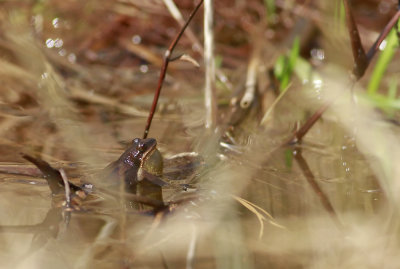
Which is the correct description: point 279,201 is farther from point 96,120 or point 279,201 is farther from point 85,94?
point 85,94

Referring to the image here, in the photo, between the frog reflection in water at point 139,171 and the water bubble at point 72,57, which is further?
the water bubble at point 72,57

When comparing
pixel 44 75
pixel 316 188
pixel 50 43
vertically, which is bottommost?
pixel 316 188

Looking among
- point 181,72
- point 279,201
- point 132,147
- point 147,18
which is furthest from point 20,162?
point 147,18

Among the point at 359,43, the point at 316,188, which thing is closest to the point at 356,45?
the point at 359,43

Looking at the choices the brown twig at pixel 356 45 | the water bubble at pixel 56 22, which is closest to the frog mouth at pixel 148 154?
the brown twig at pixel 356 45

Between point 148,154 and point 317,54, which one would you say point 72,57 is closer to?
point 317,54

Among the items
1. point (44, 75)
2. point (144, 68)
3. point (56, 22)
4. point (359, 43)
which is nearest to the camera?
point (359, 43)

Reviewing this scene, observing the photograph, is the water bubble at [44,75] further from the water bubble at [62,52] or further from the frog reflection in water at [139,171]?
the frog reflection in water at [139,171]

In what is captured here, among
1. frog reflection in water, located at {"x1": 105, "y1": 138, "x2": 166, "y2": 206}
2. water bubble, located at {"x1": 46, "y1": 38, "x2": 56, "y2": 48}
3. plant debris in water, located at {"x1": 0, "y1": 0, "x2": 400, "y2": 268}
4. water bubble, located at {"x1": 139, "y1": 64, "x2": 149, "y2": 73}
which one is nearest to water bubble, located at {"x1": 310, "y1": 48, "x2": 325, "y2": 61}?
plant debris in water, located at {"x1": 0, "y1": 0, "x2": 400, "y2": 268}

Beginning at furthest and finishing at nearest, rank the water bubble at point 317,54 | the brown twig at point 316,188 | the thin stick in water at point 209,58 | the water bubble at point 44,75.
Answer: the water bubble at point 317,54 → the water bubble at point 44,75 → the thin stick in water at point 209,58 → the brown twig at point 316,188
